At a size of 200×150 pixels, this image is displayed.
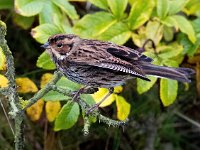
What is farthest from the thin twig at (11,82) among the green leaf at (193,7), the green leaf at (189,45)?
the green leaf at (193,7)

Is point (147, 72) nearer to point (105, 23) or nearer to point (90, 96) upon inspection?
point (90, 96)

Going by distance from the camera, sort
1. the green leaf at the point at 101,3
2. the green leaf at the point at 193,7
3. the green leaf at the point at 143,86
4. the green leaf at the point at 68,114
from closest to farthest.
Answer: the green leaf at the point at 68,114, the green leaf at the point at 143,86, the green leaf at the point at 101,3, the green leaf at the point at 193,7

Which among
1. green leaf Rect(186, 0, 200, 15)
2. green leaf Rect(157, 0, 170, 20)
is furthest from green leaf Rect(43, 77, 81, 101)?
green leaf Rect(186, 0, 200, 15)

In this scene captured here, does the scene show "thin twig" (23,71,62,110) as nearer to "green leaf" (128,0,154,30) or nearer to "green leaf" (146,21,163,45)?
"green leaf" (128,0,154,30)

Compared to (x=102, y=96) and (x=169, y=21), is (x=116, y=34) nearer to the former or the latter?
(x=169, y=21)

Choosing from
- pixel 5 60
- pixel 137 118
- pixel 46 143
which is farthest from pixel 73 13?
pixel 137 118

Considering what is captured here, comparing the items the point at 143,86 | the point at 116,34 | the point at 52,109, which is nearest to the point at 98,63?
the point at 143,86

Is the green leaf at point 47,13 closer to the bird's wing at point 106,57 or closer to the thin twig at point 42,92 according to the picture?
the bird's wing at point 106,57
